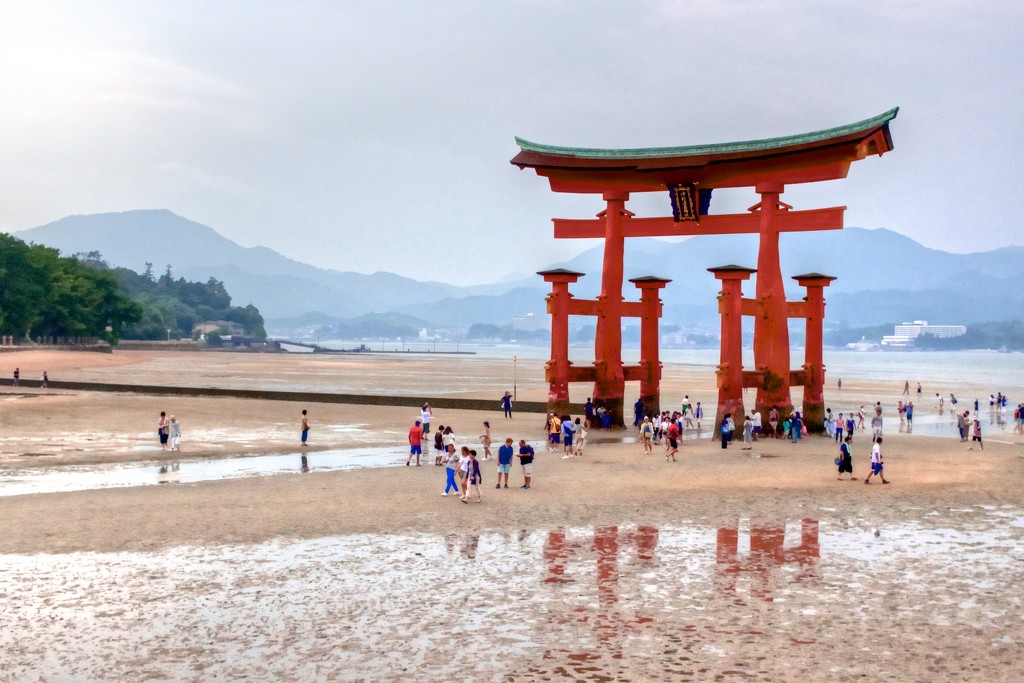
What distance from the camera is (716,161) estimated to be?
3738 centimetres

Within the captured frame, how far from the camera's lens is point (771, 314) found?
1438 inches

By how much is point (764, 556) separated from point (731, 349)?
19709 mm

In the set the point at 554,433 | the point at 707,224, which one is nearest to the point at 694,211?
the point at 707,224

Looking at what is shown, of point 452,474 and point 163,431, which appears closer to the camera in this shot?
point 452,474

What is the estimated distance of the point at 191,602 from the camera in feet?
44.1

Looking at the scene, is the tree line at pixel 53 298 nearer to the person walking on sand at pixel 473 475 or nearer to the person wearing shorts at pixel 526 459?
the person wearing shorts at pixel 526 459

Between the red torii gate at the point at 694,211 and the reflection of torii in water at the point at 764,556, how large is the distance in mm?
17136

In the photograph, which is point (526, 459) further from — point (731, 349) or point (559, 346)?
point (559, 346)

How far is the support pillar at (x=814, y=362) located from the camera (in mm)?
39219

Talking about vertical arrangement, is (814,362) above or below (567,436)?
above

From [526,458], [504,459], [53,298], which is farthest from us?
[53,298]

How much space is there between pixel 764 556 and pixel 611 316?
22963 mm

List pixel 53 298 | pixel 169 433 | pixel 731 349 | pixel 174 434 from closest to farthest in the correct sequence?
pixel 174 434 → pixel 169 433 → pixel 731 349 → pixel 53 298

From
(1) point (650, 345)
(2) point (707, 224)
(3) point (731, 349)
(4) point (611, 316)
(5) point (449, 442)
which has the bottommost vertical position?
(5) point (449, 442)
